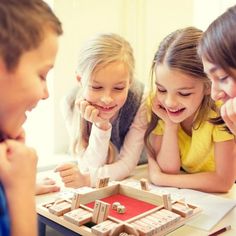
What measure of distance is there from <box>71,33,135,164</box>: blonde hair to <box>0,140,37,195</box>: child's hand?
52 cm

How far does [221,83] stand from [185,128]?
1.26ft

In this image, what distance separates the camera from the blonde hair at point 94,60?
102 cm

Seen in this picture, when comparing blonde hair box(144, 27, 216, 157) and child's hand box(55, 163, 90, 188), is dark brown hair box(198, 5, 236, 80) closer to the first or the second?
blonde hair box(144, 27, 216, 157)

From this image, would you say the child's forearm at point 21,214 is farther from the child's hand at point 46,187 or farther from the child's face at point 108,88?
the child's face at point 108,88

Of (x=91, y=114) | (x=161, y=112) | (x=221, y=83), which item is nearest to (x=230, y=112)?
(x=221, y=83)

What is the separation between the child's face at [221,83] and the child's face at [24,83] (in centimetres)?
38

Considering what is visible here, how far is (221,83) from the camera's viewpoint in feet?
2.58

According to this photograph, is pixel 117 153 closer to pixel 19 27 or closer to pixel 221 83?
pixel 221 83

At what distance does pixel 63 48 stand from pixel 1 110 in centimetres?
99

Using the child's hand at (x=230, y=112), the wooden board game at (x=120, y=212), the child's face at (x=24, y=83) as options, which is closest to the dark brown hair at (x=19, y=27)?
the child's face at (x=24, y=83)

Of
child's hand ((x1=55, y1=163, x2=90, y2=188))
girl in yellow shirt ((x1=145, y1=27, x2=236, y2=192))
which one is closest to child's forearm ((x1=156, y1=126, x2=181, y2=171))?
girl in yellow shirt ((x1=145, y1=27, x2=236, y2=192))

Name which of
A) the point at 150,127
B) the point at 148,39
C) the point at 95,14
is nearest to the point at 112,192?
the point at 150,127

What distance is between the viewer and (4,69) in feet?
1.52

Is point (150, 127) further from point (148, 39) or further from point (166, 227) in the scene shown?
point (148, 39)
